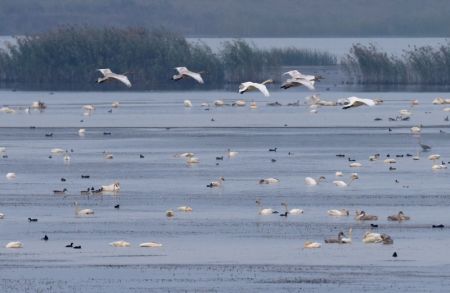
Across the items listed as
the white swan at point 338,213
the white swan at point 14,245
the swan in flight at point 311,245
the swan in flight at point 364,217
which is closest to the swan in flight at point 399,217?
the swan in flight at point 364,217

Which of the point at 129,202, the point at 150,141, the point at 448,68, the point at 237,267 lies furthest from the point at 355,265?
the point at 448,68

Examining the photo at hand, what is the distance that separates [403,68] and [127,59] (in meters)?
12.3

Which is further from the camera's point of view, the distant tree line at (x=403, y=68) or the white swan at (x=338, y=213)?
the distant tree line at (x=403, y=68)

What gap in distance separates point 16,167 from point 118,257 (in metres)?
14.1

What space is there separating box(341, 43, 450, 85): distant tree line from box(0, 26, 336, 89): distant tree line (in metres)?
4.04

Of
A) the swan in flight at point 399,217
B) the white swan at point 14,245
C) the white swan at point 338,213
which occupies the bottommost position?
the white swan at point 14,245

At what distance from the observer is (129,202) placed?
30.4 m

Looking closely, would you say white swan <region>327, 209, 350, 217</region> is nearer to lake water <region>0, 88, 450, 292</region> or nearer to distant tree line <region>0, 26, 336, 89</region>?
lake water <region>0, 88, 450, 292</region>

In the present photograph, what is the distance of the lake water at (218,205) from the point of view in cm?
2217

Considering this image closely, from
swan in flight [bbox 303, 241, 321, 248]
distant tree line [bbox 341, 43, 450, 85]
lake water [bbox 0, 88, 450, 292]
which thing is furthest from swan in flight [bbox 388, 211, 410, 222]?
distant tree line [bbox 341, 43, 450, 85]

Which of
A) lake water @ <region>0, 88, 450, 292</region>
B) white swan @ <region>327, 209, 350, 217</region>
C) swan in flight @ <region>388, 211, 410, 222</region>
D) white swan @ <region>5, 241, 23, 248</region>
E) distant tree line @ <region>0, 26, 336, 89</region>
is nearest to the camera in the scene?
lake water @ <region>0, 88, 450, 292</region>

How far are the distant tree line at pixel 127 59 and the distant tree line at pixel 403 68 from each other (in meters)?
4.04

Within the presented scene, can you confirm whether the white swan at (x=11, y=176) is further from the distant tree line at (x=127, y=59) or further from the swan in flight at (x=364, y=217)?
the distant tree line at (x=127, y=59)

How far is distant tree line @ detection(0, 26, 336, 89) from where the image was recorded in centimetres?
7500
